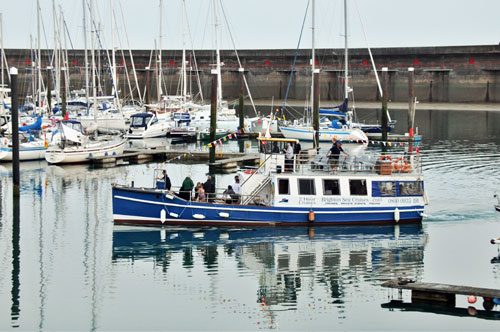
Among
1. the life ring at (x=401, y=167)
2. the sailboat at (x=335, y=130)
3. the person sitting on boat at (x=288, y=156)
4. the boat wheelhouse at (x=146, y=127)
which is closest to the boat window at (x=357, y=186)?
the life ring at (x=401, y=167)

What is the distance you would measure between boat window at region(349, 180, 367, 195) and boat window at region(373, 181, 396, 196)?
643 mm

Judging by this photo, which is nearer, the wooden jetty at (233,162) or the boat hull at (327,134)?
the wooden jetty at (233,162)

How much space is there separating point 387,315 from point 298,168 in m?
11.2

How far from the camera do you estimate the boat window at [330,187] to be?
110 ft

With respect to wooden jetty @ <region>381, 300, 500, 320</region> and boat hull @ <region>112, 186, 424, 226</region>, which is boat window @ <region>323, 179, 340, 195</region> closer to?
boat hull @ <region>112, 186, 424, 226</region>

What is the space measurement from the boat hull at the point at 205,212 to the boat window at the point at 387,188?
71cm

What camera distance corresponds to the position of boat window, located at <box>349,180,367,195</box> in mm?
33688

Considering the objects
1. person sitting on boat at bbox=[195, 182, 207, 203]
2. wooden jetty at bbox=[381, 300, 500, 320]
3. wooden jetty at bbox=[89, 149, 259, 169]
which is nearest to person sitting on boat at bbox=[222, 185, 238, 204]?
person sitting on boat at bbox=[195, 182, 207, 203]

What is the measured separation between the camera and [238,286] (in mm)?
26781

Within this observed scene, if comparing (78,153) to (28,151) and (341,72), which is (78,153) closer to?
(28,151)

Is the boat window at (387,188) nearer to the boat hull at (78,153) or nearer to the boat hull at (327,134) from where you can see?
the boat hull at (78,153)

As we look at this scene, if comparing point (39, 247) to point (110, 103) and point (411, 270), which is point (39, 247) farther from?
point (110, 103)

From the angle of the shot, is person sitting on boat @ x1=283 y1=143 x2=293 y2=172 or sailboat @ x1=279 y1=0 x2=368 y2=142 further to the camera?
sailboat @ x1=279 y1=0 x2=368 y2=142

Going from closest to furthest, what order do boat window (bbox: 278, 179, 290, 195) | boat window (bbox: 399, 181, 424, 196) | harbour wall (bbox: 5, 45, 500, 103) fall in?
boat window (bbox: 278, 179, 290, 195) < boat window (bbox: 399, 181, 424, 196) < harbour wall (bbox: 5, 45, 500, 103)
